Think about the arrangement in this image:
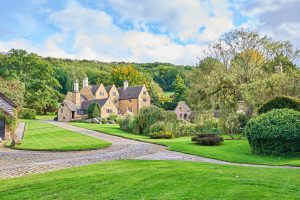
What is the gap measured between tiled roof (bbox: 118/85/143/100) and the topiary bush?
200 ft

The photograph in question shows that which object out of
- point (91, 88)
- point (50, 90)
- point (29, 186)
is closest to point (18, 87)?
point (50, 90)

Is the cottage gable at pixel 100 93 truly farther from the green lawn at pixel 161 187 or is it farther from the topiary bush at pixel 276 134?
the green lawn at pixel 161 187

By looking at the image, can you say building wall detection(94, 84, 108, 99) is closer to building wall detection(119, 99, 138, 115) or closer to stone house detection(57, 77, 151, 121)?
stone house detection(57, 77, 151, 121)

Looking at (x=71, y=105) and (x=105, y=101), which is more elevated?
(x=105, y=101)

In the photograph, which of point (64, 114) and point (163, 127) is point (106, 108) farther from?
point (163, 127)

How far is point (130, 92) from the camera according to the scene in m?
82.4

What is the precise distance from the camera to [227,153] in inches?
778

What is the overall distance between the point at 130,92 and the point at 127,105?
3.25 metres

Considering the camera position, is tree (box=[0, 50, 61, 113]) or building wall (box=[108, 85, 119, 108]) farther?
building wall (box=[108, 85, 119, 108])

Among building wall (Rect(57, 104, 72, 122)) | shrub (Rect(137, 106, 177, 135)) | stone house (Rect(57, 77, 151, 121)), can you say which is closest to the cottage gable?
stone house (Rect(57, 77, 151, 121))

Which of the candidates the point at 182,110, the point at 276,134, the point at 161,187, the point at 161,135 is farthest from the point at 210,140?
the point at 182,110

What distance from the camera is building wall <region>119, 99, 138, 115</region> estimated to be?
79.8m

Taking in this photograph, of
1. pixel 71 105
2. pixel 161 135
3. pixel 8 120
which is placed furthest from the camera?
pixel 71 105

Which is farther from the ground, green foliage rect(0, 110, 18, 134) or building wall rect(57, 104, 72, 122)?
building wall rect(57, 104, 72, 122)
